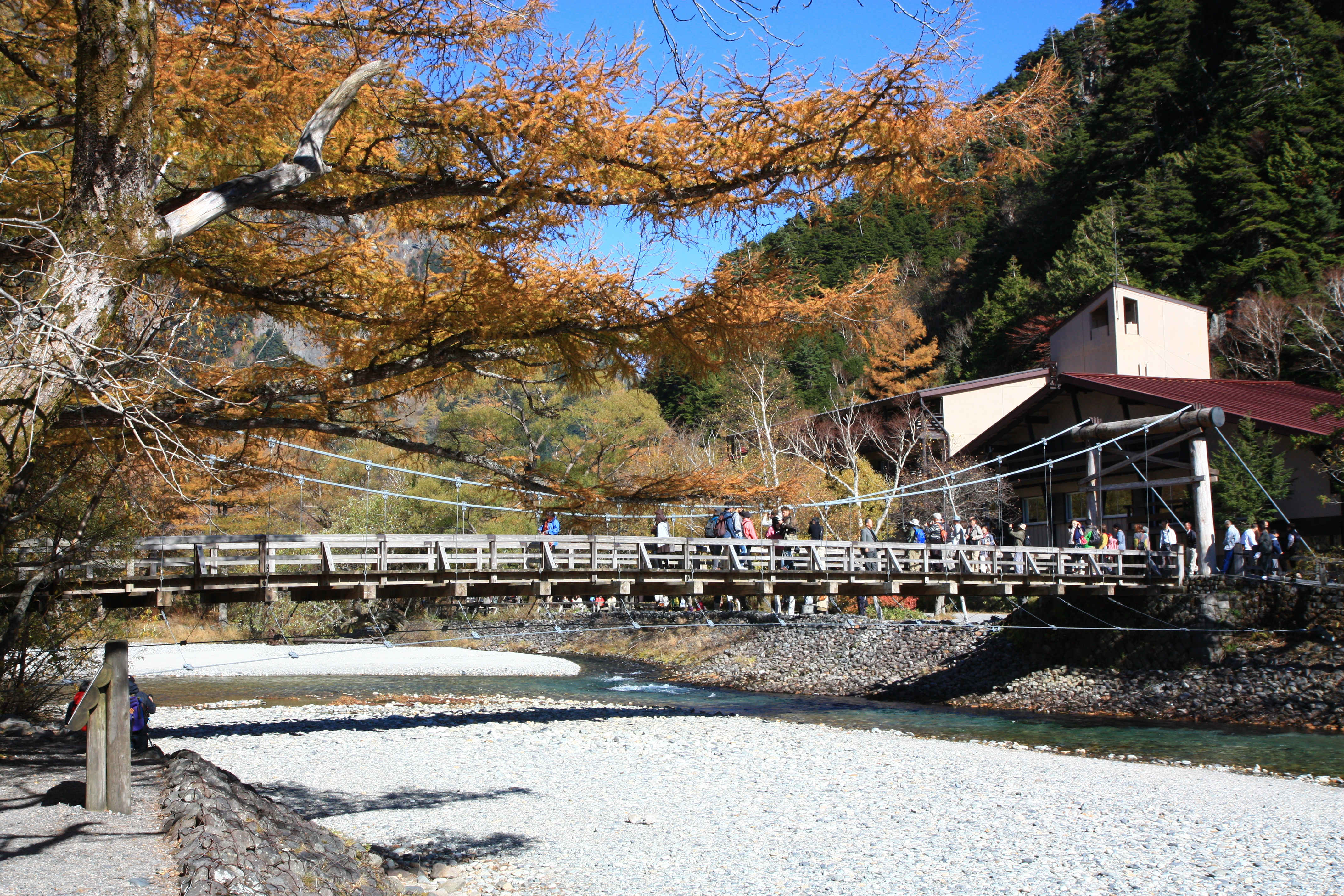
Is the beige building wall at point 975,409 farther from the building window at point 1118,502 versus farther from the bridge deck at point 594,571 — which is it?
the bridge deck at point 594,571

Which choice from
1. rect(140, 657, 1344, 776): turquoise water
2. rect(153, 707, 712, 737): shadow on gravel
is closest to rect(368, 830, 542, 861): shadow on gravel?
rect(153, 707, 712, 737): shadow on gravel

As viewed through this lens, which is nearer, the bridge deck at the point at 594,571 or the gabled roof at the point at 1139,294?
the bridge deck at the point at 594,571

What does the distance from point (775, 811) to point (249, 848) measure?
5.81 metres

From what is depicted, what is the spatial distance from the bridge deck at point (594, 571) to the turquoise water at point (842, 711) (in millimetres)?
2522

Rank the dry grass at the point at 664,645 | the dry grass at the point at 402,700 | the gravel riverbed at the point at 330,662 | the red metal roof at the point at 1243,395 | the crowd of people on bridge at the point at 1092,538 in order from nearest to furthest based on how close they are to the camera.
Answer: the crowd of people on bridge at the point at 1092,538 → the dry grass at the point at 402,700 → the red metal roof at the point at 1243,395 → the gravel riverbed at the point at 330,662 → the dry grass at the point at 664,645

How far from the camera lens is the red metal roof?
20.4 metres

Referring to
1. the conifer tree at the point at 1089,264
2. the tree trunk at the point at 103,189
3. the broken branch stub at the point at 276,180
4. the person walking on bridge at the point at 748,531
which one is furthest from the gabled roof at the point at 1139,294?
the tree trunk at the point at 103,189

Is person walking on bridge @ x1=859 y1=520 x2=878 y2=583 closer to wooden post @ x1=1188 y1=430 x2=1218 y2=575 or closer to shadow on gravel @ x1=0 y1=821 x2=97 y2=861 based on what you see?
wooden post @ x1=1188 y1=430 x2=1218 y2=575

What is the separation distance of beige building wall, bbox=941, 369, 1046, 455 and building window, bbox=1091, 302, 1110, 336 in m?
2.44

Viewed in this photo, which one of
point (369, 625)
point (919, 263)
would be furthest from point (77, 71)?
point (919, 263)

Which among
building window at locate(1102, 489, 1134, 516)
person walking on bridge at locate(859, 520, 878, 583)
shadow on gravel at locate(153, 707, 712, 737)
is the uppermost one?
building window at locate(1102, 489, 1134, 516)

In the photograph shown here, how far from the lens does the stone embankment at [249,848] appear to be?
14.6 ft

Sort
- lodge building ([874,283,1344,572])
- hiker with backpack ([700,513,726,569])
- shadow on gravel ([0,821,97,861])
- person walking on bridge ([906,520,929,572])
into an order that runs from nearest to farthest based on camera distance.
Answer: shadow on gravel ([0,821,97,861])
hiker with backpack ([700,513,726,569])
person walking on bridge ([906,520,929,572])
lodge building ([874,283,1344,572])

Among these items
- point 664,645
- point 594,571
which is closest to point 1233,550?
point 594,571
